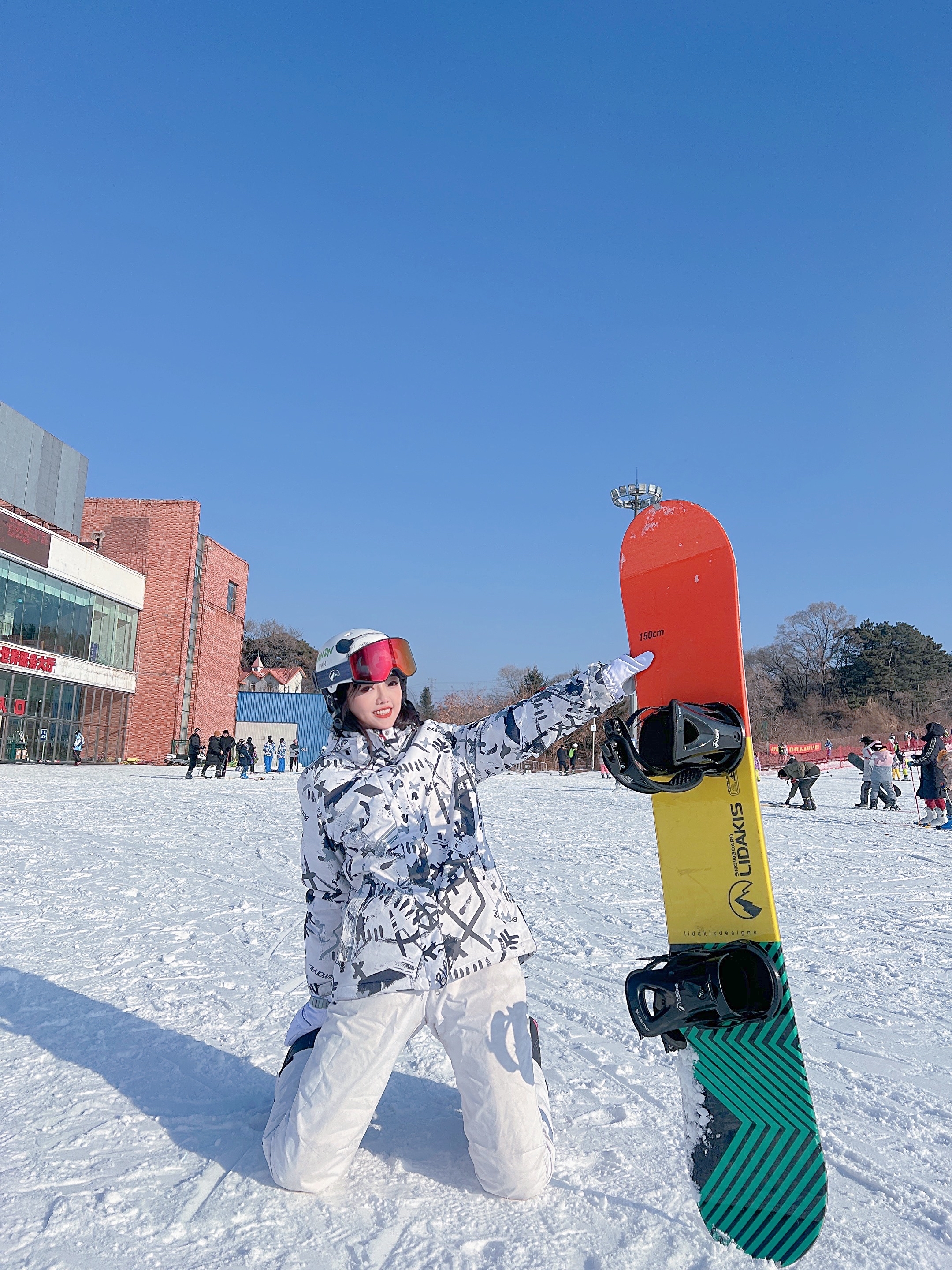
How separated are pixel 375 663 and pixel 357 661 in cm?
6

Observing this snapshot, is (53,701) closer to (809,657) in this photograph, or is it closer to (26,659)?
(26,659)

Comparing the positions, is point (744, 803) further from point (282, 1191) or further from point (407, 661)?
point (282, 1191)

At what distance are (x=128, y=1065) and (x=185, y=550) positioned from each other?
3652cm

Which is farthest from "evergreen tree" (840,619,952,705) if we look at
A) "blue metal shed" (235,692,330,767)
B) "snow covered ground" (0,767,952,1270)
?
"snow covered ground" (0,767,952,1270)

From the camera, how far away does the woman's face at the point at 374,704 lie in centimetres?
238

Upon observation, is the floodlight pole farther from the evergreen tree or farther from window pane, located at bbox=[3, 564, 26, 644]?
the evergreen tree

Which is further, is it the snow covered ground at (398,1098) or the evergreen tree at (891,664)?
the evergreen tree at (891,664)

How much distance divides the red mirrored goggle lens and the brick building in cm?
3577

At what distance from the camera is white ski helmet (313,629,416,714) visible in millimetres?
2373

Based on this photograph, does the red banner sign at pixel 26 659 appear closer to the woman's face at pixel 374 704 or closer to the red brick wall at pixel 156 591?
the red brick wall at pixel 156 591

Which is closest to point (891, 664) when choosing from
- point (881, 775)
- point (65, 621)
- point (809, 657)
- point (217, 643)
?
point (809, 657)

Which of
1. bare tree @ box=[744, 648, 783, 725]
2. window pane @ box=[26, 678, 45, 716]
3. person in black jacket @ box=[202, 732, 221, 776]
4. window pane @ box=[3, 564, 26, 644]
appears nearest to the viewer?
person in black jacket @ box=[202, 732, 221, 776]

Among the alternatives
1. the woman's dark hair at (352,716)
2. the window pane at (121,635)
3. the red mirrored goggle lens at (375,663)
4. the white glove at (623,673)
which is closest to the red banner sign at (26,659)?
the window pane at (121,635)

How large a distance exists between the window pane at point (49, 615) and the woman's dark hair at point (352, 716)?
31451mm
